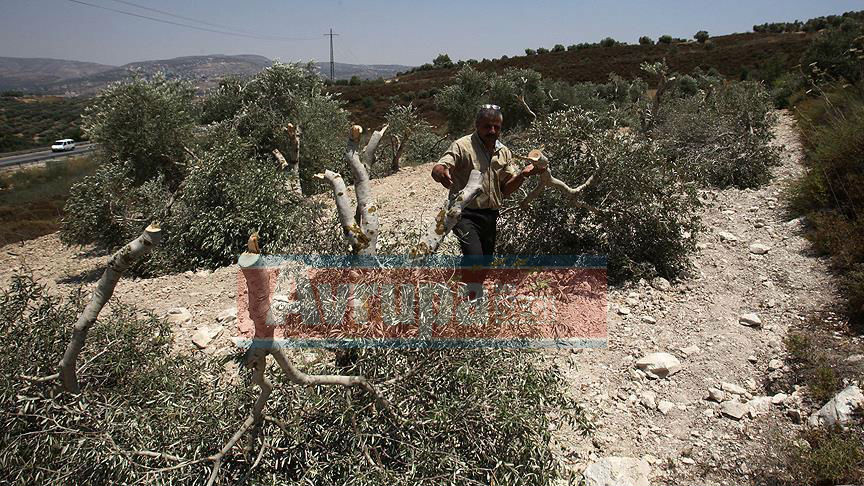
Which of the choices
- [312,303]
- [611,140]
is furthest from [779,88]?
[312,303]

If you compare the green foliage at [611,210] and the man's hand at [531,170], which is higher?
the man's hand at [531,170]

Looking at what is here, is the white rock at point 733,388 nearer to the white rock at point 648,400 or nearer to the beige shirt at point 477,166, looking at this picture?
the white rock at point 648,400

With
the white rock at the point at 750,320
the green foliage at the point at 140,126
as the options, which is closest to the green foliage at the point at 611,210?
the white rock at the point at 750,320

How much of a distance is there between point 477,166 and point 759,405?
2379 millimetres

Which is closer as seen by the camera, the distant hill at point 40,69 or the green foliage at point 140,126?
the green foliage at point 140,126

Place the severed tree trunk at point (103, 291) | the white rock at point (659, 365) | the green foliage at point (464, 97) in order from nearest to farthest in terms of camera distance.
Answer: the severed tree trunk at point (103, 291)
the white rock at point (659, 365)
the green foliage at point (464, 97)

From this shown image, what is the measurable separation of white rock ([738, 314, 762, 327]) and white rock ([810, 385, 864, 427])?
1.10 meters

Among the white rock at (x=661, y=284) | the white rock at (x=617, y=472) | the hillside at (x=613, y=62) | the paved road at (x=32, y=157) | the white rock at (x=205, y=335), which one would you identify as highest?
the hillside at (x=613, y=62)

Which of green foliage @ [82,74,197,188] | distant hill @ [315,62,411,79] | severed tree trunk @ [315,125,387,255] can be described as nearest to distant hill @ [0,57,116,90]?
distant hill @ [315,62,411,79]

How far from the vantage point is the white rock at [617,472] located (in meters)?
2.55

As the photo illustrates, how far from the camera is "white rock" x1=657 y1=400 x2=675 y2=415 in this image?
3.13m

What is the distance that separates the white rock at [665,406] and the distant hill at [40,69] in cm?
18736

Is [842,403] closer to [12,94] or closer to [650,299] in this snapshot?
[650,299]

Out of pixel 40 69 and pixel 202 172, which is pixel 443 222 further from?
pixel 40 69
